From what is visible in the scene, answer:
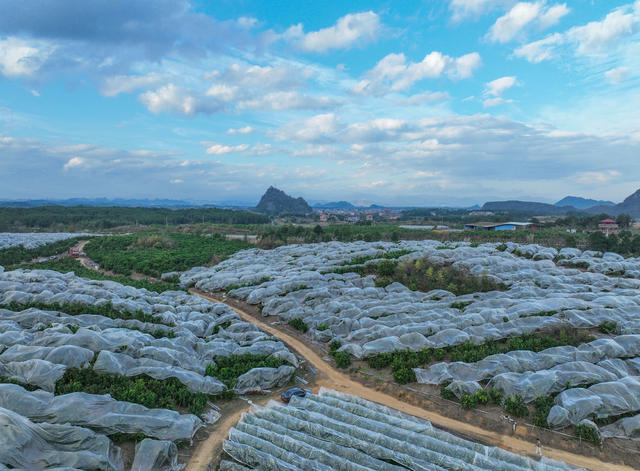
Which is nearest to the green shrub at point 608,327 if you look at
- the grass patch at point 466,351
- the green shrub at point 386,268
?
the grass patch at point 466,351

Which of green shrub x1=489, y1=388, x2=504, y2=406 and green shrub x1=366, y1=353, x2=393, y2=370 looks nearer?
green shrub x1=489, y1=388, x2=504, y2=406

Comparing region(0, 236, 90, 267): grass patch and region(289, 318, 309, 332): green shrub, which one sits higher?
region(0, 236, 90, 267): grass patch

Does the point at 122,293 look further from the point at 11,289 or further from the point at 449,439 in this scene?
the point at 449,439

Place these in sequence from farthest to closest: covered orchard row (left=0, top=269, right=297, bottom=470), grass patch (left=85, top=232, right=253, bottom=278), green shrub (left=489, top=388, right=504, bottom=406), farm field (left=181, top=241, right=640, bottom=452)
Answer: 1. grass patch (left=85, top=232, right=253, bottom=278)
2. green shrub (left=489, top=388, right=504, bottom=406)
3. farm field (left=181, top=241, right=640, bottom=452)
4. covered orchard row (left=0, top=269, right=297, bottom=470)

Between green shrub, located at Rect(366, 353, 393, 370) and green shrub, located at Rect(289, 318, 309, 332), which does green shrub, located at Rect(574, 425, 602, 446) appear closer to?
green shrub, located at Rect(366, 353, 393, 370)

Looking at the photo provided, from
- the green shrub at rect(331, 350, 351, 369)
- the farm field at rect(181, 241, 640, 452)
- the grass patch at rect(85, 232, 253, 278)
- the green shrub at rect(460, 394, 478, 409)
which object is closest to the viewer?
the farm field at rect(181, 241, 640, 452)

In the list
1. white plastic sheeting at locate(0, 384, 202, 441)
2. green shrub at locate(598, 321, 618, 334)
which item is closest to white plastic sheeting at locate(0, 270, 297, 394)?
white plastic sheeting at locate(0, 384, 202, 441)

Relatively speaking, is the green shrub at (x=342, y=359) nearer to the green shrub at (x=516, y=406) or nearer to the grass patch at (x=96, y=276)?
the green shrub at (x=516, y=406)
